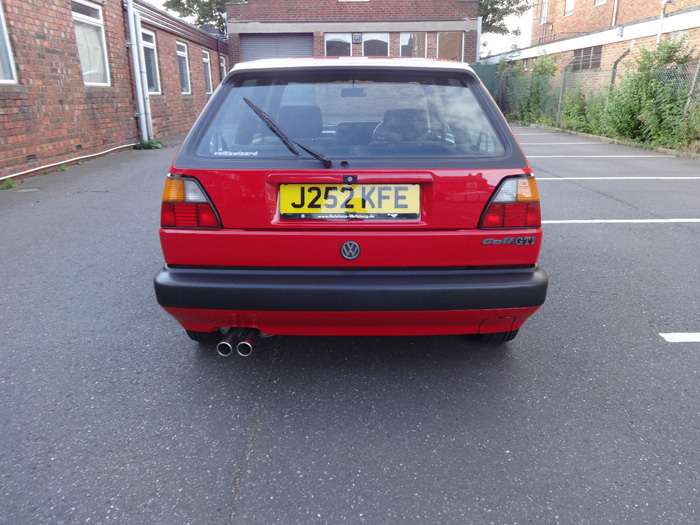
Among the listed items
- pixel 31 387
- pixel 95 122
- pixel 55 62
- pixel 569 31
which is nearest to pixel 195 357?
pixel 31 387

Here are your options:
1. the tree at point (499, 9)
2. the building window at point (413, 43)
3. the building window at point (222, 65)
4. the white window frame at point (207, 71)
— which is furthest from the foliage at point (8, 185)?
the tree at point (499, 9)

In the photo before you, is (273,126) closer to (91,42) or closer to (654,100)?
(91,42)

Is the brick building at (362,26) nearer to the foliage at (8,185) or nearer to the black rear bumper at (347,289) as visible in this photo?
the foliage at (8,185)

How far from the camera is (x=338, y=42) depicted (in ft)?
78.8

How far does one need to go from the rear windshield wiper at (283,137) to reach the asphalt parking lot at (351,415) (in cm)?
110

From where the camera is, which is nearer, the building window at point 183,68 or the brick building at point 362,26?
the building window at point 183,68

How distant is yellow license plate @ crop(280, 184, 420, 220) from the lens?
231 centimetres

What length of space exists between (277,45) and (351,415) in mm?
24608

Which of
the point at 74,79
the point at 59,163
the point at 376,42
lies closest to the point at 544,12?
the point at 376,42

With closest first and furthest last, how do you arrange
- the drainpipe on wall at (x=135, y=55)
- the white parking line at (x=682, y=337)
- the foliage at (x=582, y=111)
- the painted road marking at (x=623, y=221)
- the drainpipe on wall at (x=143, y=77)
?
1. the white parking line at (x=682, y=337)
2. the painted road marking at (x=623, y=221)
3. the drainpipe on wall at (x=135, y=55)
4. the drainpipe on wall at (x=143, y=77)
5. the foliage at (x=582, y=111)

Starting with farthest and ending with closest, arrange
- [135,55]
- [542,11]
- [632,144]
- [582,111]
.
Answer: [542,11] → [582,111] → [632,144] → [135,55]

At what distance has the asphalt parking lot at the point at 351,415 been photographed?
1889 millimetres

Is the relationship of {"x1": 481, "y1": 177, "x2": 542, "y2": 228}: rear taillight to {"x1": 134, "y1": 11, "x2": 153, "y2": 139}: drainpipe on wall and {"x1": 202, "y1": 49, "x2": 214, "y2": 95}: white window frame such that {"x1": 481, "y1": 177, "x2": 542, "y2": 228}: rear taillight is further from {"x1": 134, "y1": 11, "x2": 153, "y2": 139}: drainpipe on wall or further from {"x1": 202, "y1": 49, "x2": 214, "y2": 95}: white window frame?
{"x1": 202, "y1": 49, "x2": 214, "y2": 95}: white window frame

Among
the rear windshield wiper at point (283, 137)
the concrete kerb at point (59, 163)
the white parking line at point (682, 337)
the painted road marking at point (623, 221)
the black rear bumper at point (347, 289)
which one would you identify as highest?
the rear windshield wiper at point (283, 137)
